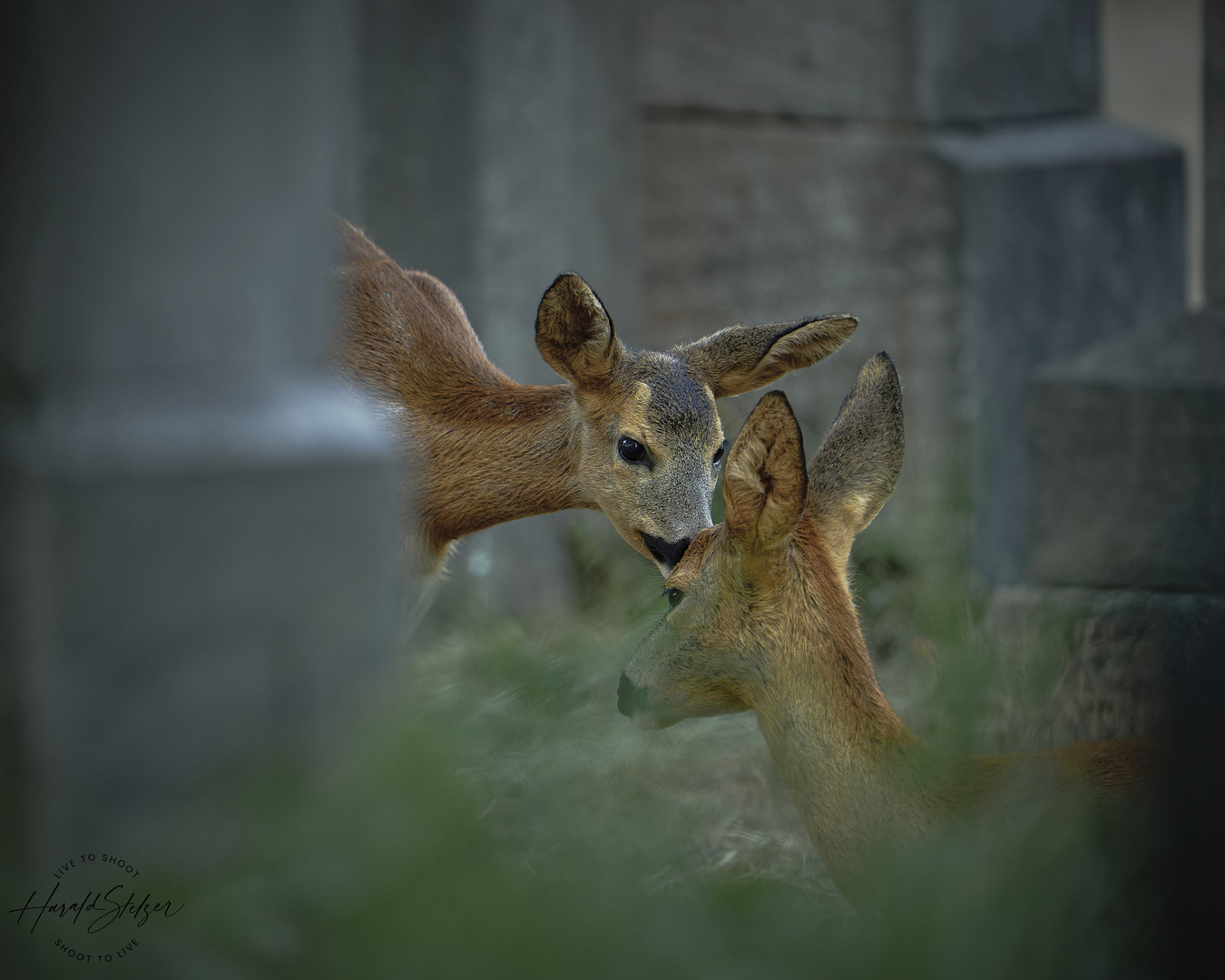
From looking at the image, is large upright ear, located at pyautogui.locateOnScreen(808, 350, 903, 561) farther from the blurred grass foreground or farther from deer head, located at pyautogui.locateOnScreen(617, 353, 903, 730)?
the blurred grass foreground

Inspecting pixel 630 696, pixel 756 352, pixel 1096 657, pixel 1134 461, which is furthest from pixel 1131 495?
pixel 630 696

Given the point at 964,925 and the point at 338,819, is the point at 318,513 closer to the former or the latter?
the point at 338,819


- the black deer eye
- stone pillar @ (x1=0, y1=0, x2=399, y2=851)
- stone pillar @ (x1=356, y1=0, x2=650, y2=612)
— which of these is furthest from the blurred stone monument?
stone pillar @ (x1=356, y1=0, x2=650, y2=612)

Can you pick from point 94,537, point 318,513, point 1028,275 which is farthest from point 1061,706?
point 1028,275

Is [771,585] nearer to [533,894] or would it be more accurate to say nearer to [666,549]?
[666,549]

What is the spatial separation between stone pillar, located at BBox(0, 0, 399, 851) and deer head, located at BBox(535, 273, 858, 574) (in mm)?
1857

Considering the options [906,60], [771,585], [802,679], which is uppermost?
[906,60]

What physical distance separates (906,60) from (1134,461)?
3.96m

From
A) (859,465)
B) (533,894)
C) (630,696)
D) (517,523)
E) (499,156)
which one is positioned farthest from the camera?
→ (517,523)

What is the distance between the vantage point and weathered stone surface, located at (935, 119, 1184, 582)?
675cm

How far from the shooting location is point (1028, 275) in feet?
22.4

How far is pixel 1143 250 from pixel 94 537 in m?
6.80

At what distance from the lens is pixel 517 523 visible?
6.14 meters

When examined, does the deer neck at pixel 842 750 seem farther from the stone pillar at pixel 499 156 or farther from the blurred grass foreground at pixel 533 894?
the stone pillar at pixel 499 156
